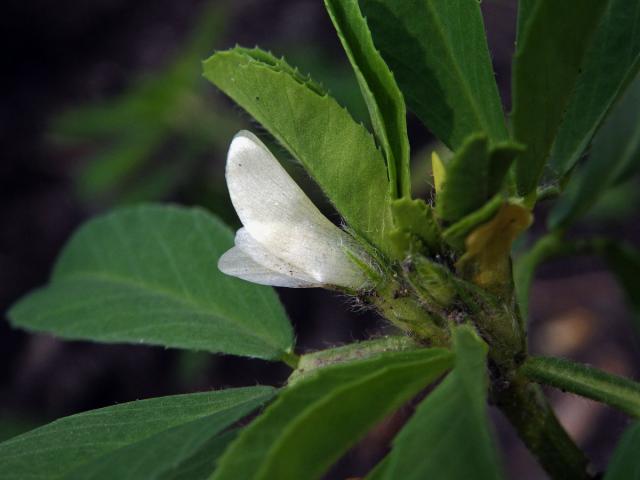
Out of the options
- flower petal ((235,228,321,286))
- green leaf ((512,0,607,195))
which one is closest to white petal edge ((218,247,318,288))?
flower petal ((235,228,321,286))

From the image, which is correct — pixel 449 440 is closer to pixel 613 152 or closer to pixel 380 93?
pixel 380 93

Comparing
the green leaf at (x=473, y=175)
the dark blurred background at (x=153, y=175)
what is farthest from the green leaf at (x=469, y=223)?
the dark blurred background at (x=153, y=175)

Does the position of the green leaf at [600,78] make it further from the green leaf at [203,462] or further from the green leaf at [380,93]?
the green leaf at [203,462]

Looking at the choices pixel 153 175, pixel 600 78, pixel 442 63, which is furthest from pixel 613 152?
pixel 153 175

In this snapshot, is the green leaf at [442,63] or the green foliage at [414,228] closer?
the green foliage at [414,228]

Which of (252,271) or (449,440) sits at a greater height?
(252,271)

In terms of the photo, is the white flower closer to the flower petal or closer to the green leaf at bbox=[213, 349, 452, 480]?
the flower petal
